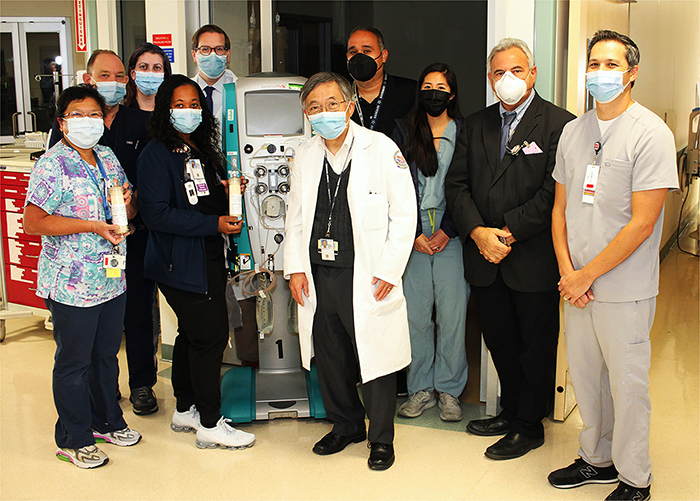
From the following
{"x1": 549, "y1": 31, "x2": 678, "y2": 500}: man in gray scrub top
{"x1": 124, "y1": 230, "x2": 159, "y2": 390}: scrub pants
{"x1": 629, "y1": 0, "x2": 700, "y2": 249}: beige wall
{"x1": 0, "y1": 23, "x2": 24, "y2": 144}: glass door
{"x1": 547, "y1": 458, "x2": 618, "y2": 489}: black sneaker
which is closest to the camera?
{"x1": 549, "y1": 31, "x2": 678, "y2": 500}: man in gray scrub top

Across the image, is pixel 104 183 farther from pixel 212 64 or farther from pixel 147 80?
pixel 212 64

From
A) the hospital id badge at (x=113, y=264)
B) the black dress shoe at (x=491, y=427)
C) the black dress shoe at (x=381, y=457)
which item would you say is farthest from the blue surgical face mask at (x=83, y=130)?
the black dress shoe at (x=491, y=427)

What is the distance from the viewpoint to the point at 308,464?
9.37 ft

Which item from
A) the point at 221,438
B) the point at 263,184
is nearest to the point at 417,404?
the point at 221,438

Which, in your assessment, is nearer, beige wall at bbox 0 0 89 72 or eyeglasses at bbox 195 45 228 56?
eyeglasses at bbox 195 45 228 56

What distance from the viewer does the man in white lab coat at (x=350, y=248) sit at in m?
2.68

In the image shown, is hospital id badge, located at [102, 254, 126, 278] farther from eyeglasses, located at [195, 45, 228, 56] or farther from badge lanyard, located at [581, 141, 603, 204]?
badge lanyard, located at [581, 141, 603, 204]

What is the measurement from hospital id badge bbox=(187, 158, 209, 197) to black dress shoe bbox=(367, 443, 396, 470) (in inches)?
54.1

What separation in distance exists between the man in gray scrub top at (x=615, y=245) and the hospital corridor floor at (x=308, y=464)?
0.36 metres

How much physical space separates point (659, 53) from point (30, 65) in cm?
776

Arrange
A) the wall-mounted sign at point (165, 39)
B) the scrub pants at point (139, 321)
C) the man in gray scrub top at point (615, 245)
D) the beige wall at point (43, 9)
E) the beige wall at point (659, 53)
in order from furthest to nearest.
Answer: the beige wall at point (43, 9) < the wall-mounted sign at point (165, 39) < the scrub pants at point (139, 321) < the beige wall at point (659, 53) < the man in gray scrub top at point (615, 245)

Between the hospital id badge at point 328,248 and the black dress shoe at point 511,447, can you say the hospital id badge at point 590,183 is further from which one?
the black dress shoe at point 511,447

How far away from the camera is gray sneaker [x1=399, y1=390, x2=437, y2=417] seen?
327 centimetres

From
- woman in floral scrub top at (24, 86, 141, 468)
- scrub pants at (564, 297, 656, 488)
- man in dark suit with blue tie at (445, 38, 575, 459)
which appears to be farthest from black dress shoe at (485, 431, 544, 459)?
woman in floral scrub top at (24, 86, 141, 468)
